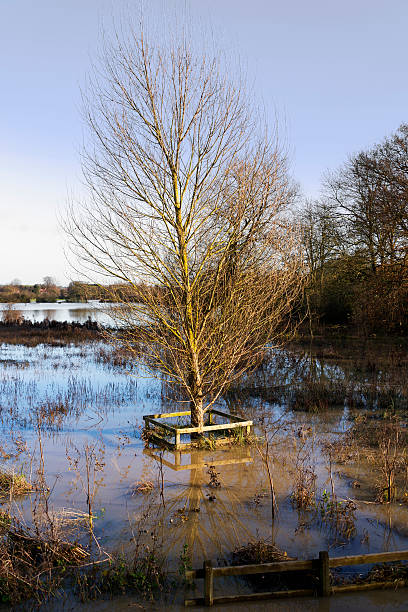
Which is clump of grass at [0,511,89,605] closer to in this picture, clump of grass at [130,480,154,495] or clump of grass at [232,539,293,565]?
clump of grass at [232,539,293,565]

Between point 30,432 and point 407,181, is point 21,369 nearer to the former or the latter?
point 30,432

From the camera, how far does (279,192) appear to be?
10461 millimetres

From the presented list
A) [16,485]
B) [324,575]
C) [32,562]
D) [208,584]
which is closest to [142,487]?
[16,485]

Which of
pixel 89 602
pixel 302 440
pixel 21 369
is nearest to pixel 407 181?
pixel 302 440

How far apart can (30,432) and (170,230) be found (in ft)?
17.9

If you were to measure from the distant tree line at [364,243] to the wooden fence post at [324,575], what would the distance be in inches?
401

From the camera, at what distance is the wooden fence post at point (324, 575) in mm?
4848

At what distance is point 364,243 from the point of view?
28234mm

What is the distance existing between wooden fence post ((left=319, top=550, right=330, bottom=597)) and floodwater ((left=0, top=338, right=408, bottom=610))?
0.09 meters

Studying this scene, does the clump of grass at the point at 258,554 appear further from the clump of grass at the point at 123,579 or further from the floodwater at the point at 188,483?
the clump of grass at the point at 123,579

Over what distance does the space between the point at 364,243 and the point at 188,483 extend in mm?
22474

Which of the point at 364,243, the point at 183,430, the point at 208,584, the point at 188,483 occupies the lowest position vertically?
the point at 188,483

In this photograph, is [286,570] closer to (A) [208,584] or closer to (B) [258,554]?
(B) [258,554]

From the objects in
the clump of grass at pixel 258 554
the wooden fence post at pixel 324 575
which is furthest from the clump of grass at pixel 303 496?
the wooden fence post at pixel 324 575
